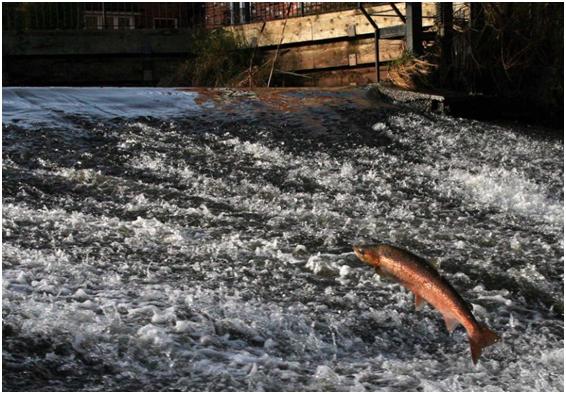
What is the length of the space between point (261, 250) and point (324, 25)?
722 cm

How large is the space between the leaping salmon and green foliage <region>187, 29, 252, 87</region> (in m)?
9.18

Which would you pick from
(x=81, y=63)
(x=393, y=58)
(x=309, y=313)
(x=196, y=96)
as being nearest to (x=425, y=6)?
(x=393, y=58)

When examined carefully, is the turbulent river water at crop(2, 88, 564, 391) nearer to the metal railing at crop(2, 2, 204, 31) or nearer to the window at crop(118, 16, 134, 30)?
the metal railing at crop(2, 2, 204, 31)

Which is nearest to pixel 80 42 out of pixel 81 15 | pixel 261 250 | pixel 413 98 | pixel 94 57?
pixel 94 57

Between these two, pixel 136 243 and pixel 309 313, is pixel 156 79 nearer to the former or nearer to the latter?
pixel 136 243

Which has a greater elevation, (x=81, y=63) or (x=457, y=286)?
(x=81, y=63)

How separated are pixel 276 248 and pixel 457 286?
80cm

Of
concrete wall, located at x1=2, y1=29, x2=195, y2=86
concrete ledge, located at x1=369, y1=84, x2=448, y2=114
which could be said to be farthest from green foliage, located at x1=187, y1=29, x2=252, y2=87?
concrete ledge, located at x1=369, y1=84, x2=448, y2=114

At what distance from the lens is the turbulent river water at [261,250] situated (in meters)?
2.86

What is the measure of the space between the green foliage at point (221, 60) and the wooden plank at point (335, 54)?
338 millimetres

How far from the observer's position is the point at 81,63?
1187 centimetres

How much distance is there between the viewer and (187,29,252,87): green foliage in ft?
36.8

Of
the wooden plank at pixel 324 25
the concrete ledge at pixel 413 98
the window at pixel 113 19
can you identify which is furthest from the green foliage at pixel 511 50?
the window at pixel 113 19

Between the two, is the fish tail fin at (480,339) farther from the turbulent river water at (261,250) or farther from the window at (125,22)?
the window at (125,22)
